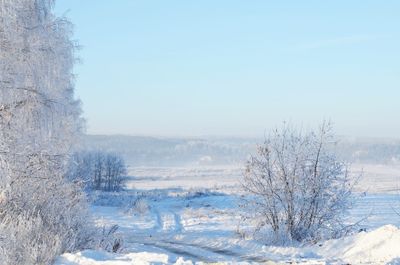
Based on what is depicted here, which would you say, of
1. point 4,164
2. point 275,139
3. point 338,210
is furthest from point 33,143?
point 338,210

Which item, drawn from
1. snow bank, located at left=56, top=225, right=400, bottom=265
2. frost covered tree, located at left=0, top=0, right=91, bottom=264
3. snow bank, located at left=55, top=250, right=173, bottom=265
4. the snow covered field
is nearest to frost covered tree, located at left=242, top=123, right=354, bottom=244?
the snow covered field

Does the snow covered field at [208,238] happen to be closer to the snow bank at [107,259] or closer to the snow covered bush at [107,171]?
the snow bank at [107,259]

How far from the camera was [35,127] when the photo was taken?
52.7 ft

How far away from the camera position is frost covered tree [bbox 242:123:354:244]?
21859 mm

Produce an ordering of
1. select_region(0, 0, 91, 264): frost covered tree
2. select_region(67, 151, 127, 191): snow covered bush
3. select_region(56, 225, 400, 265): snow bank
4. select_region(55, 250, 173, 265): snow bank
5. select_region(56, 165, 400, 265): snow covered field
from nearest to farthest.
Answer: select_region(55, 250, 173, 265): snow bank → select_region(56, 225, 400, 265): snow bank → select_region(56, 165, 400, 265): snow covered field → select_region(0, 0, 91, 264): frost covered tree → select_region(67, 151, 127, 191): snow covered bush

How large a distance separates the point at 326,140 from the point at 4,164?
1159cm

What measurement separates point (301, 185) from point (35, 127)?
980cm

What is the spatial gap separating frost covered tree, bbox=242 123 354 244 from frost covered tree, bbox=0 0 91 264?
7986 millimetres

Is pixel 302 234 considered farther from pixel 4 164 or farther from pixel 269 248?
pixel 4 164

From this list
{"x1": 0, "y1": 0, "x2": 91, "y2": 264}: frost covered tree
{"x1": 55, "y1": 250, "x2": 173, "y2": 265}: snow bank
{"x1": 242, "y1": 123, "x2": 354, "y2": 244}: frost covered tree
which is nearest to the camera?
{"x1": 55, "y1": 250, "x2": 173, "y2": 265}: snow bank

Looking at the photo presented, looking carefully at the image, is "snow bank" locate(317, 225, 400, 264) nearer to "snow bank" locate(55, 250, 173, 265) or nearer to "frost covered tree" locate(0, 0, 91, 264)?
"snow bank" locate(55, 250, 173, 265)

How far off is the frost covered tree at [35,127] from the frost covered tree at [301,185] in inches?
314

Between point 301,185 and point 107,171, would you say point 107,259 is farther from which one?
point 107,171

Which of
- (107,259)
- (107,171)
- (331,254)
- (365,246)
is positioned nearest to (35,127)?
(107,259)
